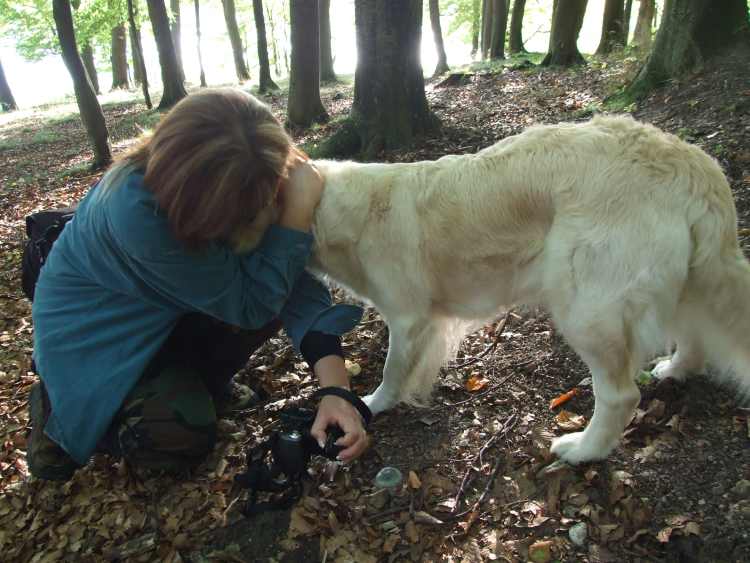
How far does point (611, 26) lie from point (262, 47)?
344 inches

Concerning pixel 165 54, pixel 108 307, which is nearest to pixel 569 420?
pixel 108 307

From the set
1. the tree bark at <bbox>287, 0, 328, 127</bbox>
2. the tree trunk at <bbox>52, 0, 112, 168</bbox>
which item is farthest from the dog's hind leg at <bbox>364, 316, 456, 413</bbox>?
the tree bark at <bbox>287, 0, 328, 127</bbox>

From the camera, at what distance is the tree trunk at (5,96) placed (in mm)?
20234

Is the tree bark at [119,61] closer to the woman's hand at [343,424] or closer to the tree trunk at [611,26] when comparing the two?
the tree trunk at [611,26]

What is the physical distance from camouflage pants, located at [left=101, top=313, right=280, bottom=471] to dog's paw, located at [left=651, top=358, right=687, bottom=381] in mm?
2093

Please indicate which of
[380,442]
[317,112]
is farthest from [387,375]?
[317,112]

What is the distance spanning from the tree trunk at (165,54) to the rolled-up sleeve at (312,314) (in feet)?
36.9

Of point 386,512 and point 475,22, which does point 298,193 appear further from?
point 475,22

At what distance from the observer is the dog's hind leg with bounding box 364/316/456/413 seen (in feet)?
8.75

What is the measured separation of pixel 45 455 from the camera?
7.79ft

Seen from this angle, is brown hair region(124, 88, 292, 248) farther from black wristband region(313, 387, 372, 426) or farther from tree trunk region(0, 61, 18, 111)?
tree trunk region(0, 61, 18, 111)

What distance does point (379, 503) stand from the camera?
2346 mm

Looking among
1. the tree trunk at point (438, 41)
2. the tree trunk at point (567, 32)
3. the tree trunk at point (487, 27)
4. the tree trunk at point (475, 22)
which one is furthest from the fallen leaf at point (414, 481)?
the tree trunk at point (475, 22)

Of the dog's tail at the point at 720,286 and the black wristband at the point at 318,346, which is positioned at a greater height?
the dog's tail at the point at 720,286
